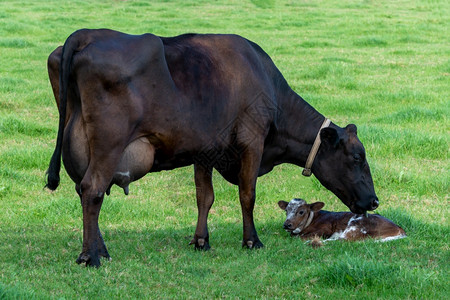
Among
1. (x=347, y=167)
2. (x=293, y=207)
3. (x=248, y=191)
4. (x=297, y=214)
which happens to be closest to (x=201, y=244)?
(x=248, y=191)

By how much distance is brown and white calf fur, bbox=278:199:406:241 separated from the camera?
7211 millimetres

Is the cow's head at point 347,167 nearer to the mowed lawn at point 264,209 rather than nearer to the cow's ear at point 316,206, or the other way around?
the cow's ear at point 316,206

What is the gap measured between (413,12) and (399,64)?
11720 mm

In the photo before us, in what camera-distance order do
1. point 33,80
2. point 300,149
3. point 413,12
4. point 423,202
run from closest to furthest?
point 300,149, point 423,202, point 33,80, point 413,12

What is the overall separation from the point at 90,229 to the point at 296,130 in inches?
102

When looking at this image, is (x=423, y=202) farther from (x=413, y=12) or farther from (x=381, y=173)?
(x=413, y=12)

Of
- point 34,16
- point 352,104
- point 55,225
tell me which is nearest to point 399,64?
point 352,104

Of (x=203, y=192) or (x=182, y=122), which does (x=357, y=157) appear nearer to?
(x=203, y=192)

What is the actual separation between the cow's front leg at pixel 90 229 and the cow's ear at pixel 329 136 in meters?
2.52

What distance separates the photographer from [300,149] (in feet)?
24.5

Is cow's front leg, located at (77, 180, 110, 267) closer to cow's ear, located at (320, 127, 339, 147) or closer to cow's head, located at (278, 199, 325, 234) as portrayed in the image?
cow's head, located at (278, 199, 325, 234)

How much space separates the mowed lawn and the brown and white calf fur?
0.22 m

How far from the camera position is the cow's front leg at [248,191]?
6988 millimetres

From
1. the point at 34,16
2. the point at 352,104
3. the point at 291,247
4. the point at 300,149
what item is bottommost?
the point at 34,16
